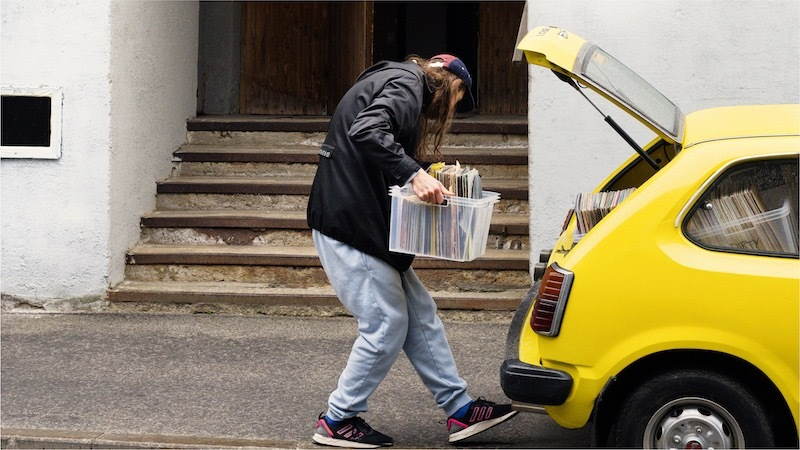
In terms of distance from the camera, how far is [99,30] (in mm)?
8625

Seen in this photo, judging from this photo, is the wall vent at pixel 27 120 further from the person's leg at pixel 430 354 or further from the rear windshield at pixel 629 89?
the rear windshield at pixel 629 89

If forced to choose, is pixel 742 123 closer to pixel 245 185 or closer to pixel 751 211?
pixel 751 211

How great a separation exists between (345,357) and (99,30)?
3186 mm

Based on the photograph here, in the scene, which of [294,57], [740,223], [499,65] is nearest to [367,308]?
[740,223]

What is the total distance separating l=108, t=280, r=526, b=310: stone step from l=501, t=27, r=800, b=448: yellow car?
3.54 metres

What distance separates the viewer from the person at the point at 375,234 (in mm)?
5160

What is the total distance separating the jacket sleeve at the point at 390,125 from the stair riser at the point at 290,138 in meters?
5.00

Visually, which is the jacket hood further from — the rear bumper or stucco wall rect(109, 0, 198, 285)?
stucco wall rect(109, 0, 198, 285)

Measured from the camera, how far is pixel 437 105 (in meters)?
5.26

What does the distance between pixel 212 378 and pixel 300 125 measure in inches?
160

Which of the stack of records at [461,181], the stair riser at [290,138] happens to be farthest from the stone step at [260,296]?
the stack of records at [461,181]

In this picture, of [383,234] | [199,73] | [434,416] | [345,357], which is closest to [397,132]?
[383,234]

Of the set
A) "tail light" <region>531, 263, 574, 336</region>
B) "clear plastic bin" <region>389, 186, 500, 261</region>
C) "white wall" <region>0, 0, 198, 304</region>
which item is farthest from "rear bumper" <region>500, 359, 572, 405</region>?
"white wall" <region>0, 0, 198, 304</region>

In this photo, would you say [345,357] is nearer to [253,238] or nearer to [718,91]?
[253,238]
